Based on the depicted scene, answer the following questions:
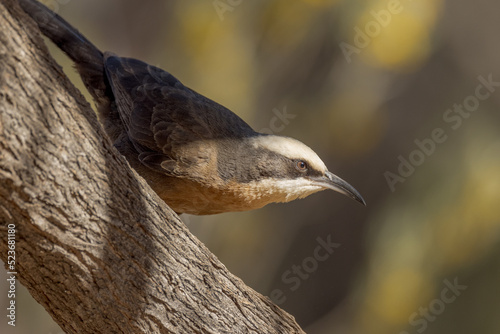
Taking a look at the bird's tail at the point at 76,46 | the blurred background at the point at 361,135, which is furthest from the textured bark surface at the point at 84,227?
the blurred background at the point at 361,135

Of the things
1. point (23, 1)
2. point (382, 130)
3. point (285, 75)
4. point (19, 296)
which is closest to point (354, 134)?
point (382, 130)

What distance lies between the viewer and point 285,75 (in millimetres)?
7980

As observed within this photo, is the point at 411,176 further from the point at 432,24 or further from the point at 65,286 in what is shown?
the point at 65,286

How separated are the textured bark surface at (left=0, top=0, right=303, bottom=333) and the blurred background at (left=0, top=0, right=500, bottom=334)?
4.52m

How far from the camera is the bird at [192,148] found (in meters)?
3.70

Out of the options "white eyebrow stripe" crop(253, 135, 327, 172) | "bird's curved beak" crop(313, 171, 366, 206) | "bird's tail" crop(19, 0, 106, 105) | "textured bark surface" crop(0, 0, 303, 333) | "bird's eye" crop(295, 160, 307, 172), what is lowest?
"textured bark surface" crop(0, 0, 303, 333)

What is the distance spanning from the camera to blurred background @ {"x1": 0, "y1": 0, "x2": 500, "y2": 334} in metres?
6.81

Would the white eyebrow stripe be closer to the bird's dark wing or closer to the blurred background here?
the bird's dark wing

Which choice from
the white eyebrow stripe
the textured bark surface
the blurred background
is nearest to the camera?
the textured bark surface

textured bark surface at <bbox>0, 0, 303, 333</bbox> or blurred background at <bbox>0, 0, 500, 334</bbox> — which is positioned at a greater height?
blurred background at <bbox>0, 0, 500, 334</bbox>

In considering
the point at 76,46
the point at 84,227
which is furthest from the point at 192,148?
the point at 84,227

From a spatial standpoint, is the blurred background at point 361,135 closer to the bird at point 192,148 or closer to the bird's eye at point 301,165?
the bird at point 192,148

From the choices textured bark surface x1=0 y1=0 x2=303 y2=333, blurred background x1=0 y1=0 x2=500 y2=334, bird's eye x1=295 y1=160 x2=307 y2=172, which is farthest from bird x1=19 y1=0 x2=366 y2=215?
blurred background x1=0 y1=0 x2=500 y2=334

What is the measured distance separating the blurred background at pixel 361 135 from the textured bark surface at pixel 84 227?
452 cm
